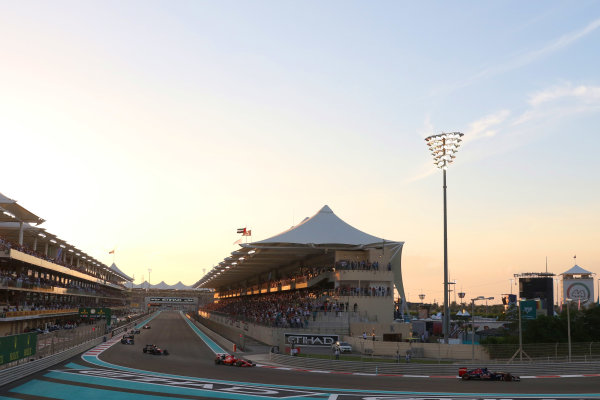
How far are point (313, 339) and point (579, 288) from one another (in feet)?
304

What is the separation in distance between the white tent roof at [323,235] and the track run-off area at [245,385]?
21539mm

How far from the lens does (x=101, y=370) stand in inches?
1396

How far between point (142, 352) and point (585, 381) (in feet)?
109

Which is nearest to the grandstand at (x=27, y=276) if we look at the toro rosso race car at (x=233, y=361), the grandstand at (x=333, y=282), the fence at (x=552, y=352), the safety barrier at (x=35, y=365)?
the safety barrier at (x=35, y=365)

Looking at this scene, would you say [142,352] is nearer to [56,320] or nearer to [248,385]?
[248,385]

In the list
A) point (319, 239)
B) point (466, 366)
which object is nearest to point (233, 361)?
point (466, 366)

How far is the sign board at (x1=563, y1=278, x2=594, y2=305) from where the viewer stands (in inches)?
4670

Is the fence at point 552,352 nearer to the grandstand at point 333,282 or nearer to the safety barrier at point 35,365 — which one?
the grandstand at point 333,282

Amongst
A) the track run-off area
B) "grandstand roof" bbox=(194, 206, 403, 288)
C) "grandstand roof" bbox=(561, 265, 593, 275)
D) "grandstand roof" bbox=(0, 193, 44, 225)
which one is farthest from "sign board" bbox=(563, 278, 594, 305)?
"grandstand roof" bbox=(0, 193, 44, 225)

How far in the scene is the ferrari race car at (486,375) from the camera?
104 ft

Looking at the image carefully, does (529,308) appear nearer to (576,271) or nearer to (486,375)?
(486,375)

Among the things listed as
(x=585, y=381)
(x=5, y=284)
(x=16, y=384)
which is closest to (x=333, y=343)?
(x=585, y=381)

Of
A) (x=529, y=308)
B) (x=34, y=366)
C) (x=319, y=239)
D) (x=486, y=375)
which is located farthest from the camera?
(x=319, y=239)

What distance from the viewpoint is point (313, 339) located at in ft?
149
